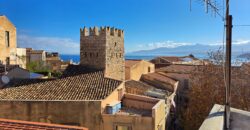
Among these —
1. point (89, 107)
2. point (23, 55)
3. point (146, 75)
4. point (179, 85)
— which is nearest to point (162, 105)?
point (89, 107)

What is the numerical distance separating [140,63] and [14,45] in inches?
709

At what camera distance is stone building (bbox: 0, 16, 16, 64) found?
3984 cm

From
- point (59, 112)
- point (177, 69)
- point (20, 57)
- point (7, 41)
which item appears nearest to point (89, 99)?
point (59, 112)

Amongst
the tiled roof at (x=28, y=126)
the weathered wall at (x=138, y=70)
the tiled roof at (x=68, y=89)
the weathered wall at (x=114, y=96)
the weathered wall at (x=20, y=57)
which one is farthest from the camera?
the weathered wall at (x=20, y=57)

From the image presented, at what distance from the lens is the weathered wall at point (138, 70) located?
127 ft

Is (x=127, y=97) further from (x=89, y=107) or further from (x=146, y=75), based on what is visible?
(x=146, y=75)

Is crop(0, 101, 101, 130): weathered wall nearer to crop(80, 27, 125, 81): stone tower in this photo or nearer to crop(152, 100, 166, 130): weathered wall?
crop(152, 100, 166, 130): weathered wall

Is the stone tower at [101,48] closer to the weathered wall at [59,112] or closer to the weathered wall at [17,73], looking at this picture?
the weathered wall at [59,112]

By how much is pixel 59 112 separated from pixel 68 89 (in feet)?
8.74

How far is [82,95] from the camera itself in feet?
74.5

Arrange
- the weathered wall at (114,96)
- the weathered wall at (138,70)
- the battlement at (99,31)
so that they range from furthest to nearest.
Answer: the weathered wall at (138,70) → the battlement at (99,31) → the weathered wall at (114,96)

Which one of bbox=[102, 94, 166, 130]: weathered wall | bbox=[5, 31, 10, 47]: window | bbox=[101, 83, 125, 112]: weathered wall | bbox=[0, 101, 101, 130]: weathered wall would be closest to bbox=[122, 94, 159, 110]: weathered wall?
bbox=[101, 83, 125, 112]: weathered wall

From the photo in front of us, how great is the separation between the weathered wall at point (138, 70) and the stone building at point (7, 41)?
1653cm

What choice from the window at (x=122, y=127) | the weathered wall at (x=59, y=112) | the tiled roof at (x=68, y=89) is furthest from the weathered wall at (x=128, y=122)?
the tiled roof at (x=68, y=89)
